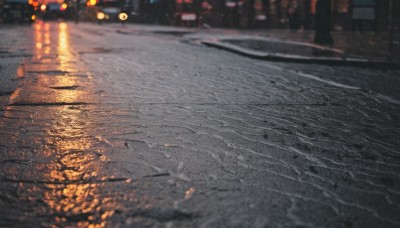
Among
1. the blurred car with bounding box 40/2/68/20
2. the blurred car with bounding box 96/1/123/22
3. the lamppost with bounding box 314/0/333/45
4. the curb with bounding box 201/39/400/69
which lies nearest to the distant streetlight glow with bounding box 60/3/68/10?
the blurred car with bounding box 40/2/68/20

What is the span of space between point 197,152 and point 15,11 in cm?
3332

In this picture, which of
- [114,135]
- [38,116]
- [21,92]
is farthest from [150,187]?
[21,92]

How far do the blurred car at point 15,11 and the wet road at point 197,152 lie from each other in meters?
27.7

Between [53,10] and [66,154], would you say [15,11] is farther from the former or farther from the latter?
[66,154]

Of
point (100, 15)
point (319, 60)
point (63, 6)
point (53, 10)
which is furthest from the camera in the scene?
point (53, 10)

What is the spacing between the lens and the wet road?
109 inches

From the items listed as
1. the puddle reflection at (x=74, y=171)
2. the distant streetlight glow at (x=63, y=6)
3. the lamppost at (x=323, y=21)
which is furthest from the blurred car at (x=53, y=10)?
the puddle reflection at (x=74, y=171)

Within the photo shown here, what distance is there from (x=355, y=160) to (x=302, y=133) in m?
0.96

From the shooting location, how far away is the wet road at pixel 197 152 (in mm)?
2762

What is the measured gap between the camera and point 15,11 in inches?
1340

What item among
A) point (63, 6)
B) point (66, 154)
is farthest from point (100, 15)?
point (66, 154)

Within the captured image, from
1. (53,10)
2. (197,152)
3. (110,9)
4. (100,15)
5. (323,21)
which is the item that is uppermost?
(53,10)

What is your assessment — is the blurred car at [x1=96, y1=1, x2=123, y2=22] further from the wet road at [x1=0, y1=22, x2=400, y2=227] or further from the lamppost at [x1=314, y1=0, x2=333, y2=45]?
the wet road at [x1=0, y1=22, x2=400, y2=227]

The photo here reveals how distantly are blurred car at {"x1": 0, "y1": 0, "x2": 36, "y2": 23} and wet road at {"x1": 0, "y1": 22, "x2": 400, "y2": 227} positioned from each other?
27708 mm
